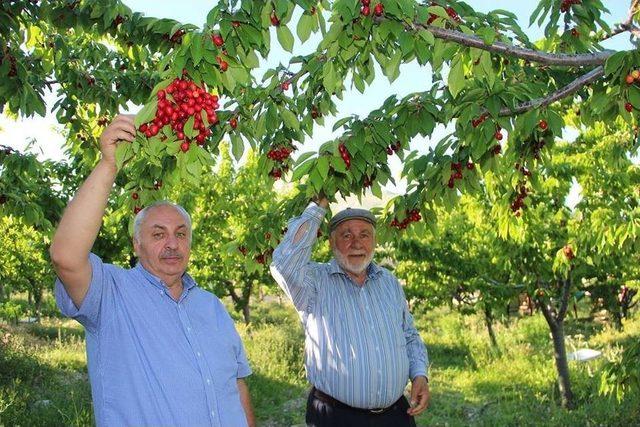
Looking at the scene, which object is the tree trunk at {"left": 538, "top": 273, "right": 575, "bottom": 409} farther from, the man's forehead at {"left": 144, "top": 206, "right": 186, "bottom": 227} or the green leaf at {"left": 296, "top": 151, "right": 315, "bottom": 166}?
the man's forehead at {"left": 144, "top": 206, "right": 186, "bottom": 227}

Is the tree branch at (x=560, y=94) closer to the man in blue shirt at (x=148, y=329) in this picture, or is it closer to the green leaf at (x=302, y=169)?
the green leaf at (x=302, y=169)

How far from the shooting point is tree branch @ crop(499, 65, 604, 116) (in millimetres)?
2539

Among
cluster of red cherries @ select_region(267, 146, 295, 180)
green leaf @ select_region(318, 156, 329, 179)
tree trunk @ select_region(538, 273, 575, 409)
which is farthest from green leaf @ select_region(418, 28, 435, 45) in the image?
tree trunk @ select_region(538, 273, 575, 409)

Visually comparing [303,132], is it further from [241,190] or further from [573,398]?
[241,190]

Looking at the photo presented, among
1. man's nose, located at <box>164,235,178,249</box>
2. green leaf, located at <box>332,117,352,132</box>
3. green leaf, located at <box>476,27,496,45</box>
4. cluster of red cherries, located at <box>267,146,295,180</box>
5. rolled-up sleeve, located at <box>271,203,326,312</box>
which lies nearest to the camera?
green leaf, located at <box>476,27,496,45</box>

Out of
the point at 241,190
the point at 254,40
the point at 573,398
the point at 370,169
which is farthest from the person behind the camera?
the point at 241,190

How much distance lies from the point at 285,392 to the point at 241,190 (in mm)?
7506

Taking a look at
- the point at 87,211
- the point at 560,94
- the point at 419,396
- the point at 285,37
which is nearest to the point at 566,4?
the point at 560,94

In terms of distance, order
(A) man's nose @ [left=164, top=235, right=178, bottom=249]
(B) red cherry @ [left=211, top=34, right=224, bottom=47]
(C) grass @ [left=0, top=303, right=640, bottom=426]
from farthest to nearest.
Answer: (C) grass @ [left=0, top=303, right=640, bottom=426] < (A) man's nose @ [left=164, top=235, right=178, bottom=249] < (B) red cherry @ [left=211, top=34, right=224, bottom=47]

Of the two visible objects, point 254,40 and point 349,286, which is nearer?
→ point 254,40

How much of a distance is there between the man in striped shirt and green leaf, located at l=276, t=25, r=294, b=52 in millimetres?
1305

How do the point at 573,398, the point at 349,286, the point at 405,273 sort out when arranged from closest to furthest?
1. the point at 349,286
2. the point at 573,398
3. the point at 405,273

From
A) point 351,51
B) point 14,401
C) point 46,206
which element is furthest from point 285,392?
point 351,51

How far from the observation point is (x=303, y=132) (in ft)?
11.2
